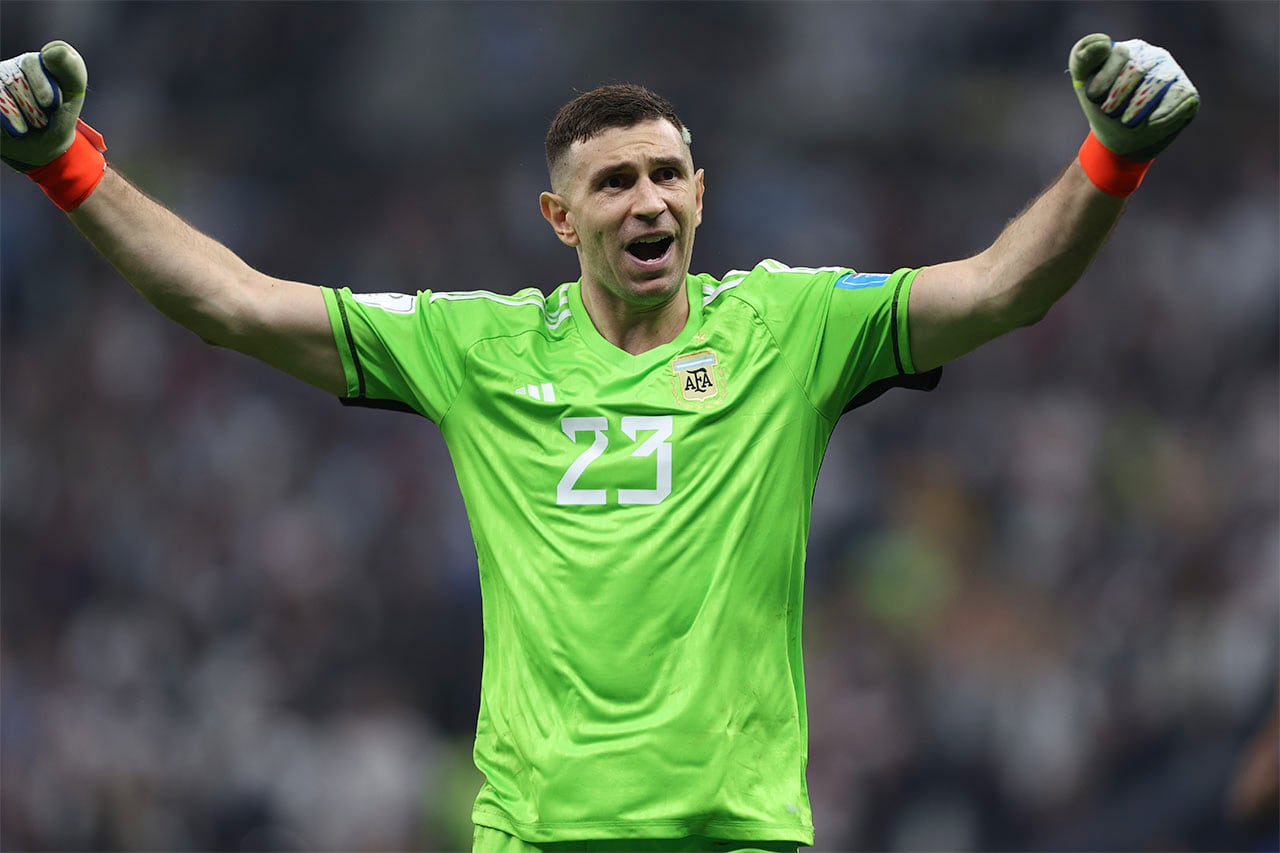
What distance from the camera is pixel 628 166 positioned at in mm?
3682

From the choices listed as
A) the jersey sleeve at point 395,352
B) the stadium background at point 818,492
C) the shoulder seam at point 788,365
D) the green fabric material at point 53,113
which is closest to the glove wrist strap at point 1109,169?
the shoulder seam at point 788,365

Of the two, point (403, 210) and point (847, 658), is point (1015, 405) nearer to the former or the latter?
point (847, 658)

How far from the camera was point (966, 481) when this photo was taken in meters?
7.73

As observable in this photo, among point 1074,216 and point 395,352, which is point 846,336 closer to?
point 1074,216

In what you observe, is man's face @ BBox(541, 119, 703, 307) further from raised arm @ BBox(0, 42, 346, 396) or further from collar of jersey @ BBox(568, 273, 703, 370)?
raised arm @ BBox(0, 42, 346, 396)

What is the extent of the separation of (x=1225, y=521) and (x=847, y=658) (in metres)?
2.01

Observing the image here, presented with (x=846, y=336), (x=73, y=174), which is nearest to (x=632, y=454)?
(x=846, y=336)

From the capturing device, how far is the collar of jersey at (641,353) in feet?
11.9

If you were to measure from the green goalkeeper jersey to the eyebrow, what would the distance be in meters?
0.31

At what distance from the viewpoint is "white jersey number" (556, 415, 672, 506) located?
135 inches

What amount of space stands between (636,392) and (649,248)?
467 mm

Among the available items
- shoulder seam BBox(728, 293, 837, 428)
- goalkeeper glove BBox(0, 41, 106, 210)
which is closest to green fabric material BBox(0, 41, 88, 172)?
goalkeeper glove BBox(0, 41, 106, 210)

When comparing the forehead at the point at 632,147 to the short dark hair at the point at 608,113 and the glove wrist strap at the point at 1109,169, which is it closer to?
the short dark hair at the point at 608,113

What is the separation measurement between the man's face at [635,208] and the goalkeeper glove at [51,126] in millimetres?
1145
